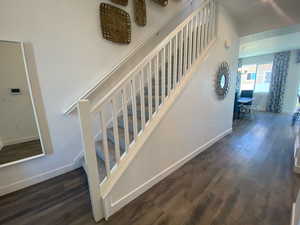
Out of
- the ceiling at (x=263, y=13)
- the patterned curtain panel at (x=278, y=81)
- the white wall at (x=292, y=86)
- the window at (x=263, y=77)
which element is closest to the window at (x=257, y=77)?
the window at (x=263, y=77)

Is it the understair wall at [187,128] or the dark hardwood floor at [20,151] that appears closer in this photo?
the understair wall at [187,128]

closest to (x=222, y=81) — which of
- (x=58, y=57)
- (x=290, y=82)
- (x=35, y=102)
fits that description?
(x=58, y=57)

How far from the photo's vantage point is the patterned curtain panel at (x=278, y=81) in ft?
17.9

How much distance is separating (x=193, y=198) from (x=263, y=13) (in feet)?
10.9

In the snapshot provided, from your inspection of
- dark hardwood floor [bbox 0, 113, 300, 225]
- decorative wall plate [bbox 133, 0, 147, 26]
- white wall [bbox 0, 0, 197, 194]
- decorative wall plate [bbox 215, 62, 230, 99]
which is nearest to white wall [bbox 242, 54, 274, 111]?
decorative wall plate [bbox 215, 62, 230, 99]

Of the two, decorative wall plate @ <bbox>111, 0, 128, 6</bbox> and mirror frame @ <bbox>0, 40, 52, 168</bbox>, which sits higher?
decorative wall plate @ <bbox>111, 0, 128, 6</bbox>

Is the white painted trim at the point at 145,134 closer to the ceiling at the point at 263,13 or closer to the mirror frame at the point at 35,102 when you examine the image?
the mirror frame at the point at 35,102

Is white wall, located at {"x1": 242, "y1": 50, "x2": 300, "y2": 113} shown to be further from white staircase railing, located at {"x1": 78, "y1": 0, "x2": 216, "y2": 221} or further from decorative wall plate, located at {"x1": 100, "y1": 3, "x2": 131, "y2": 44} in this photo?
decorative wall plate, located at {"x1": 100, "y1": 3, "x2": 131, "y2": 44}

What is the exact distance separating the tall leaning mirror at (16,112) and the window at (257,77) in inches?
320

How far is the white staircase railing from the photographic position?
118 centimetres

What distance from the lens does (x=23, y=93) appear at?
1688mm

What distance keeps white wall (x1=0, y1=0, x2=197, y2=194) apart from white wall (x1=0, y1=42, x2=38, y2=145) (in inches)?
5.0

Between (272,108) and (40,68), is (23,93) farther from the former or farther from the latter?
(272,108)

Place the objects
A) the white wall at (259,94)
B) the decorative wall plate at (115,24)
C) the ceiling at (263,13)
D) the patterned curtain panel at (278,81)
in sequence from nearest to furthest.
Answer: the decorative wall plate at (115,24) → the ceiling at (263,13) → the patterned curtain panel at (278,81) → the white wall at (259,94)
